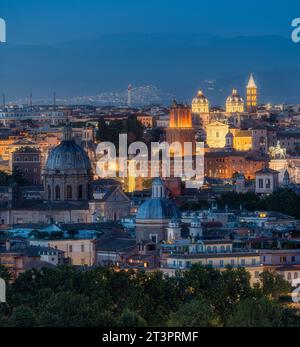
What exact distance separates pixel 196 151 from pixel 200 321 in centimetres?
6390

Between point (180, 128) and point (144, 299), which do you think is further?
point (180, 128)

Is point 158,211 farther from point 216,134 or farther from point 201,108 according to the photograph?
point 201,108

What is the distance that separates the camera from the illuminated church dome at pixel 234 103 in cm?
14862

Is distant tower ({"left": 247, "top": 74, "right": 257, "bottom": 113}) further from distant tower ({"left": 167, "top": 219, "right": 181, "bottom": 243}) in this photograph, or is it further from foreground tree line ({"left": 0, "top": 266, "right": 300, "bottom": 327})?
foreground tree line ({"left": 0, "top": 266, "right": 300, "bottom": 327})

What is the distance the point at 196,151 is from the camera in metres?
110

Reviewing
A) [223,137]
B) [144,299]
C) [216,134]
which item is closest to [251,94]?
[216,134]

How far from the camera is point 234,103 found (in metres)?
150

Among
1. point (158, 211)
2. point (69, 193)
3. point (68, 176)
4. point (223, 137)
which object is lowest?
point (158, 211)

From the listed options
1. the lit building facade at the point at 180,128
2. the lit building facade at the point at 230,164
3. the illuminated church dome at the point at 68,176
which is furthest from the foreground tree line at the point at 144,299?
the lit building facade at the point at 180,128

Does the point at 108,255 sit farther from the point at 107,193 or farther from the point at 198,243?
the point at 107,193

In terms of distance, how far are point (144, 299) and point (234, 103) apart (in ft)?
328

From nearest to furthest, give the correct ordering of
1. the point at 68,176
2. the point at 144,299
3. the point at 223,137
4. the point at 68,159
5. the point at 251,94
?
the point at 144,299 < the point at 68,176 < the point at 68,159 < the point at 223,137 < the point at 251,94

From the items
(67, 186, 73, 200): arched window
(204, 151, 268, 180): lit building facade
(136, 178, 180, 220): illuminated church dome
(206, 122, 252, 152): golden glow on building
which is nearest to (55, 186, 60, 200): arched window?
(67, 186, 73, 200): arched window
